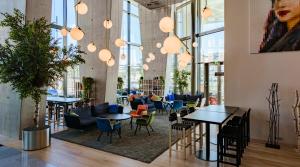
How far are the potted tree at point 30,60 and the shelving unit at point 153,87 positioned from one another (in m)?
8.13

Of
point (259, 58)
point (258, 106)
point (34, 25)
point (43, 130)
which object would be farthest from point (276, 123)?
point (34, 25)

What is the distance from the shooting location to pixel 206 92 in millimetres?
9312

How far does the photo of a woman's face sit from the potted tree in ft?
16.8

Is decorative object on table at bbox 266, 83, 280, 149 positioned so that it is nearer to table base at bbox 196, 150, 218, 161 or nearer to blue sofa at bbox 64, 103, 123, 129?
table base at bbox 196, 150, 218, 161

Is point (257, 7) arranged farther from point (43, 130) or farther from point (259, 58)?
point (43, 130)

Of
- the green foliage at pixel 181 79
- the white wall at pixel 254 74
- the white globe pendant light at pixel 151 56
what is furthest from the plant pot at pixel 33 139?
the green foliage at pixel 181 79

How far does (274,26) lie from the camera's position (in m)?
5.11

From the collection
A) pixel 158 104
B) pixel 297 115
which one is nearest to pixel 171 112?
pixel 297 115

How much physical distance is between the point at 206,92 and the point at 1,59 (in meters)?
7.65

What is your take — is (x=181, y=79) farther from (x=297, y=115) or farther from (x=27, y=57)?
(x=27, y=57)

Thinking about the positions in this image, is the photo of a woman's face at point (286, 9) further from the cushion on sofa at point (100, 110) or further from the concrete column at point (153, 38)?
the concrete column at point (153, 38)

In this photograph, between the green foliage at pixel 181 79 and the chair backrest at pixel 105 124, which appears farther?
the green foliage at pixel 181 79

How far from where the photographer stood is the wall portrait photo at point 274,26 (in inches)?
192

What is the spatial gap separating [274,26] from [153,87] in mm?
8409
